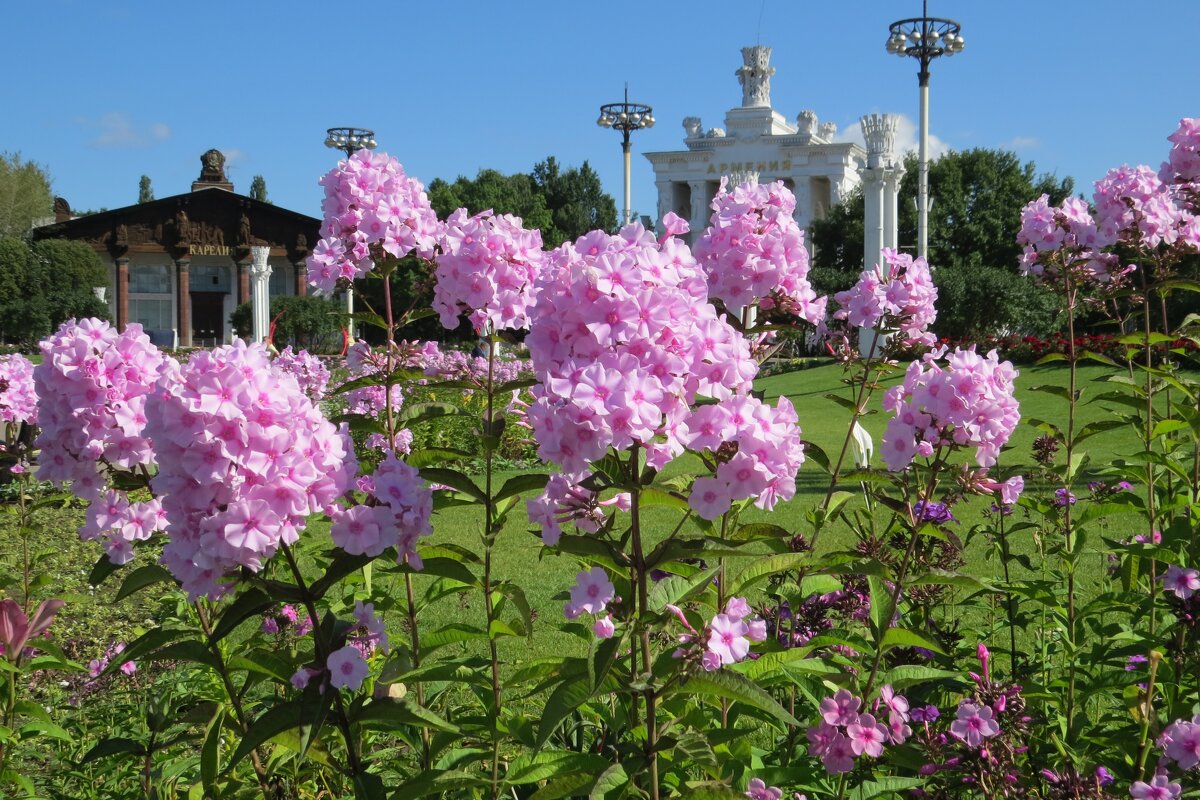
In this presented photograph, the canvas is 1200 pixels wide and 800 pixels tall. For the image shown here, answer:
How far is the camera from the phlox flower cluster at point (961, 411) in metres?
2.23

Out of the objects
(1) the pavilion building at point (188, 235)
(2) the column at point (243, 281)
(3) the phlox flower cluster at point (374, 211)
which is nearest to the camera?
(3) the phlox flower cluster at point (374, 211)

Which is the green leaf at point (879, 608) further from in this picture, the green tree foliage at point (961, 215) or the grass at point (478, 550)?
the green tree foliage at point (961, 215)

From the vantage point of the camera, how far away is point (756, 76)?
65188 mm

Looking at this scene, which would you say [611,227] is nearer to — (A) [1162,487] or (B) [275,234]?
(B) [275,234]

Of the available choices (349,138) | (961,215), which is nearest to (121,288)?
(349,138)

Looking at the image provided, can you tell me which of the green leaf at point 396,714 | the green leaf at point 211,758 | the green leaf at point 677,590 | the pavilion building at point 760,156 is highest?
the pavilion building at point 760,156

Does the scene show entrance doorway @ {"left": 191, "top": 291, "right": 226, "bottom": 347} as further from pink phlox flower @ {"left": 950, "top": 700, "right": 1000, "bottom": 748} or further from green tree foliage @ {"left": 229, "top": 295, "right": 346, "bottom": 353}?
pink phlox flower @ {"left": 950, "top": 700, "right": 1000, "bottom": 748}

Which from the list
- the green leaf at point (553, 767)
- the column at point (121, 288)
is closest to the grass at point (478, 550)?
the green leaf at point (553, 767)

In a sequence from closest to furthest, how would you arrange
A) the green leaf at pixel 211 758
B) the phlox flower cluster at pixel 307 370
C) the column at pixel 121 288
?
1. the green leaf at pixel 211 758
2. the phlox flower cluster at pixel 307 370
3. the column at pixel 121 288

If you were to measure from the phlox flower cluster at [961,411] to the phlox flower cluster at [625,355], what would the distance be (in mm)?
637

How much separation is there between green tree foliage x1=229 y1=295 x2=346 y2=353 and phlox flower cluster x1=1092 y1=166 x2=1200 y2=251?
38799 millimetres

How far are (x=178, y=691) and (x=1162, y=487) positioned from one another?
3.70 meters

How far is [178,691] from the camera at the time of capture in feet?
13.0

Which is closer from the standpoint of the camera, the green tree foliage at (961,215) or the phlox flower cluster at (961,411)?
the phlox flower cluster at (961,411)
